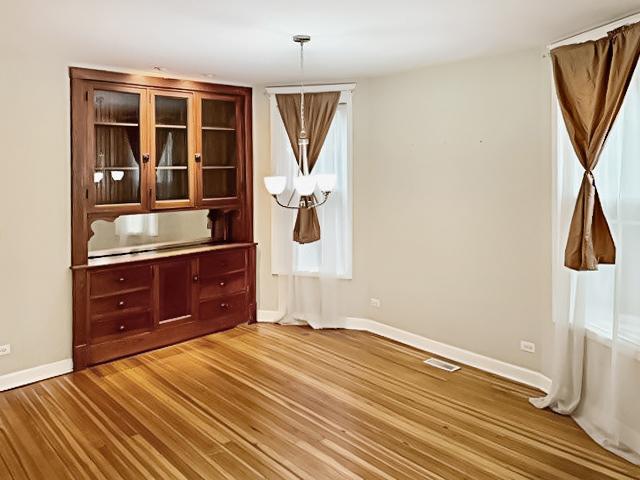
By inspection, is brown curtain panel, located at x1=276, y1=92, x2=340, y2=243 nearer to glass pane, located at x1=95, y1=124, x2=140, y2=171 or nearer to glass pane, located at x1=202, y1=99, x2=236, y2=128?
glass pane, located at x1=202, y1=99, x2=236, y2=128

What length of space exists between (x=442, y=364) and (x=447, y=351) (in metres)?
0.23

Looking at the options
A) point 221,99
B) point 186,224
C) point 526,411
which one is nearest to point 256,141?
point 221,99

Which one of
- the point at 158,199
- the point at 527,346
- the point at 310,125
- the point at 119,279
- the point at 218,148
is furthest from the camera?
the point at 218,148

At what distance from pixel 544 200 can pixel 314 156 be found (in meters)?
2.28

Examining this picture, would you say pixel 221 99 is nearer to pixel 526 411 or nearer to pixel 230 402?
pixel 230 402

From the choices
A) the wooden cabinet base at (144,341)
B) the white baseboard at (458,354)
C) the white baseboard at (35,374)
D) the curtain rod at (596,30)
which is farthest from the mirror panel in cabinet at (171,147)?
the curtain rod at (596,30)

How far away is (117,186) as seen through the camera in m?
4.86

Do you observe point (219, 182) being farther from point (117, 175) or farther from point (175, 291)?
point (175, 291)

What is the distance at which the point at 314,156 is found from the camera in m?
5.47

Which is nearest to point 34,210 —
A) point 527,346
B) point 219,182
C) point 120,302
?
point 120,302

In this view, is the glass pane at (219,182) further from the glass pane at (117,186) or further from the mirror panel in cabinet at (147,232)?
the glass pane at (117,186)

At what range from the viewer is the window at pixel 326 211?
18.1ft

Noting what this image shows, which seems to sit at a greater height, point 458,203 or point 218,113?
point 218,113

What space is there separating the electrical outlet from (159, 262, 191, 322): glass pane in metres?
3.02
